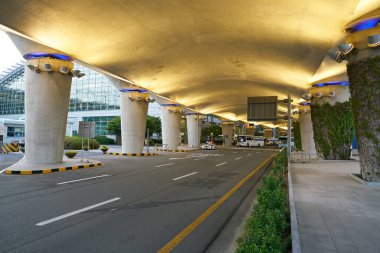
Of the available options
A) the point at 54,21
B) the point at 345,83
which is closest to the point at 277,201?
the point at 54,21

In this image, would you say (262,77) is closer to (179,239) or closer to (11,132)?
(179,239)

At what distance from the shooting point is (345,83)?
69.4 ft

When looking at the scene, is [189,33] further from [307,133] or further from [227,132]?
[227,132]

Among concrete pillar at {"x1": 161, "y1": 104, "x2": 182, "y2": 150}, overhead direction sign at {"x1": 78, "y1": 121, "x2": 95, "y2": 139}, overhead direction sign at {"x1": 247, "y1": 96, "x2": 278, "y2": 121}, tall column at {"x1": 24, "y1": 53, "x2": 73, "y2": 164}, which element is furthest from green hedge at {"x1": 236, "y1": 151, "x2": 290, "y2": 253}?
concrete pillar at {"x1": 161, "y1": 104, "x2": 182, "y2": 150}

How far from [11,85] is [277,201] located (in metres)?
90.6

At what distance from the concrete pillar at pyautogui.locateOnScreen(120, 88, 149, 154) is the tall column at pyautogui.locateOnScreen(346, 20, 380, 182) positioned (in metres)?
18.3

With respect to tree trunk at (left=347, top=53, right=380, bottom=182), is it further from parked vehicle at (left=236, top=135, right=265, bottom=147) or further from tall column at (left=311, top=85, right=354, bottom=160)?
parked vehicle at (left=236, top=135, right=265, bottom=147)

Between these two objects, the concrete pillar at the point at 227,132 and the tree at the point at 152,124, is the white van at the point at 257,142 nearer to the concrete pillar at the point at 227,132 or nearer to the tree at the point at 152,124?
the concrete pillar at the point at 227,132

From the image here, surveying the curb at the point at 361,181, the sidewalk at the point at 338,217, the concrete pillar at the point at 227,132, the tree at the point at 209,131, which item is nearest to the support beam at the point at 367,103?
the curb at the point at 361,181

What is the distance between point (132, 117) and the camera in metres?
25.0

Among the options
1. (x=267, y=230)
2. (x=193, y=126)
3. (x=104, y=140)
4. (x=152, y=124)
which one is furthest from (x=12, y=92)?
(x=267, y=230)

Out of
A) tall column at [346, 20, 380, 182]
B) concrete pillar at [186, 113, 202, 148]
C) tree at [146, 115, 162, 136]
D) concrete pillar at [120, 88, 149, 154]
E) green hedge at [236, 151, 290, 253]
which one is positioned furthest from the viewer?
tree at [146, 115, 162, 136]

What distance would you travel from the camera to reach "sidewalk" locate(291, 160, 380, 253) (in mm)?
4469

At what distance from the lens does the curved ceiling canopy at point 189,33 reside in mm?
11336
